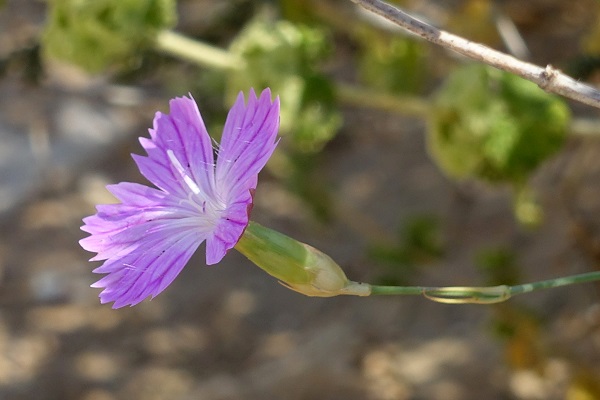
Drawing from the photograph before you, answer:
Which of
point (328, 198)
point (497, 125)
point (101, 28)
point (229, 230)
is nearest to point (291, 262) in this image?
point (229, 230)

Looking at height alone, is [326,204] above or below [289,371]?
above

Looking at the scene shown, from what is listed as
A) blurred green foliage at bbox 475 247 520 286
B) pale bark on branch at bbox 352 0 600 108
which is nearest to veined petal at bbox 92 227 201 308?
pale bark on branch at bbox 352 0 600 108

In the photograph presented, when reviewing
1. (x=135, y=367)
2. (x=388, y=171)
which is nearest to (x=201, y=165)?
(x=135, y=367)

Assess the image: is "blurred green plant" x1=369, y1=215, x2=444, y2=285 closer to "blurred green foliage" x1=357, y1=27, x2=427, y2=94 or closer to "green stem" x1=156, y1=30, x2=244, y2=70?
"blurred green foliage" x1=357, y1=27, x2=427, y2=94

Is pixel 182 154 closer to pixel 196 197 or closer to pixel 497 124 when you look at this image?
pixel 196 197

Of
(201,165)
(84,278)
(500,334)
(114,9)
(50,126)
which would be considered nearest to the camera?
(201,165)

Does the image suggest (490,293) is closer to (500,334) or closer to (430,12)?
(500,334)
